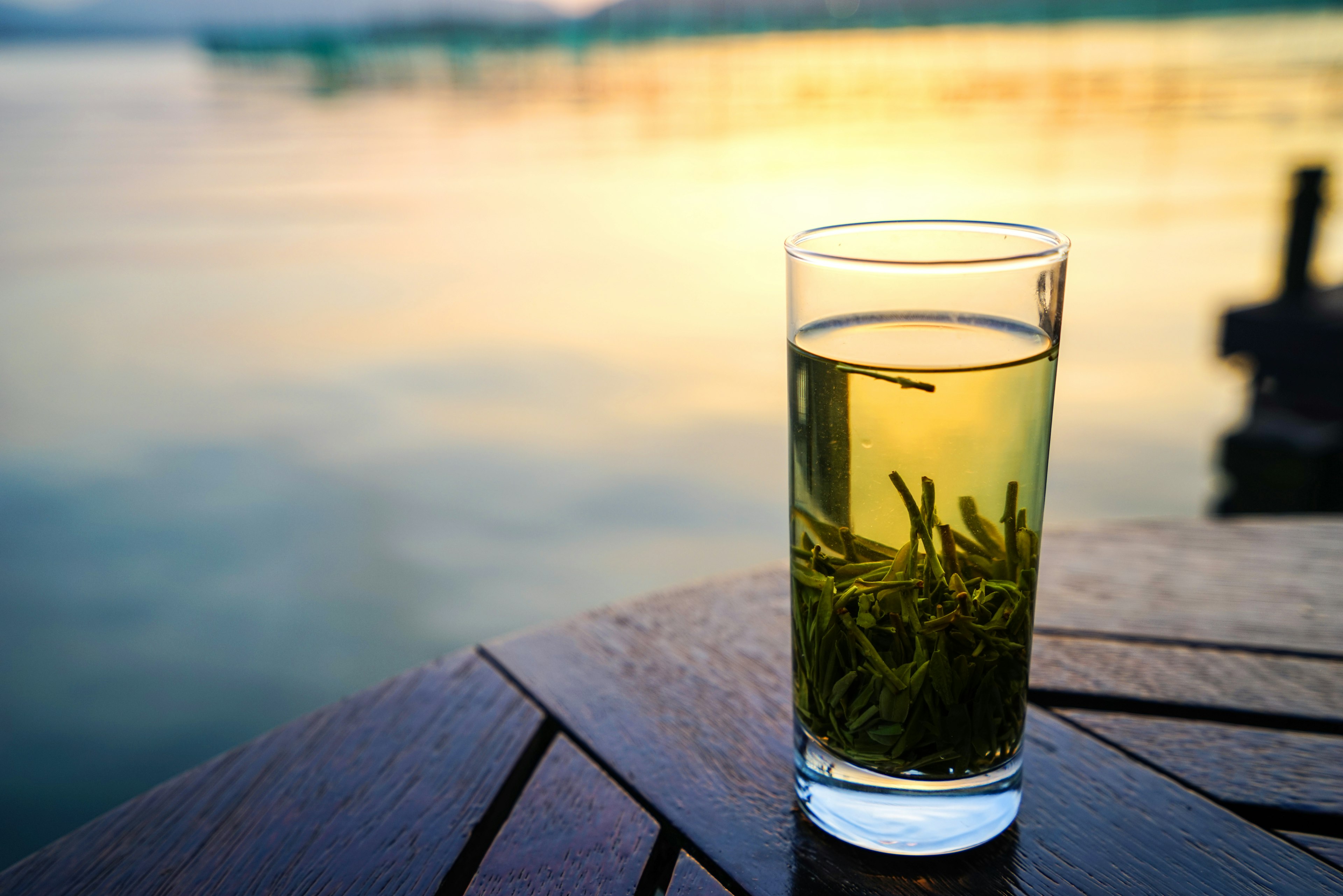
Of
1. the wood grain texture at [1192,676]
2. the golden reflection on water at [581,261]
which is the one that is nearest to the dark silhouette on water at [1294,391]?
the golden reflection on water at [581,261]

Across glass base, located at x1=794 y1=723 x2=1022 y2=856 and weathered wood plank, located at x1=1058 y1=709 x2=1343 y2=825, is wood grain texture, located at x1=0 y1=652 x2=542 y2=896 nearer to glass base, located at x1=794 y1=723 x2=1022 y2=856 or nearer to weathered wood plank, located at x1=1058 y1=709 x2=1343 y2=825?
glass base, located at x1=794 y1=723 x2=1022 y2=856

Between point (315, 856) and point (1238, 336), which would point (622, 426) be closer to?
point (1238, 336)

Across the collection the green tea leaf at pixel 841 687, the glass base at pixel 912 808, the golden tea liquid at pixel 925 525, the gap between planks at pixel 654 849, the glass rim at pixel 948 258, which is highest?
the glass rim at pixel 948 258

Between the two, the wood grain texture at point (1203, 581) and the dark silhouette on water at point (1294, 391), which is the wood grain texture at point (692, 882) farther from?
the dark silhouette on water at point (1294, 391)

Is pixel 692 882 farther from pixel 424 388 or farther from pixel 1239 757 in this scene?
pixel 424 388

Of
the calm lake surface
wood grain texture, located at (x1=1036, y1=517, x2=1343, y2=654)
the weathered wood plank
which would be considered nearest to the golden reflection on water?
the calm lake surface

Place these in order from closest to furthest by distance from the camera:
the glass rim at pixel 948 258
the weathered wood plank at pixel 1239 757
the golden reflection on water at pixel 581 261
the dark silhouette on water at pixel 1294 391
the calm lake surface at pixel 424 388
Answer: the glass rim at pixel 948 258
the weathered wood plank at pixel 1239 757
the calm lake surface at pixel 424 388
the dark silhouette on water at pixel 1294 391
the golden reflection on water at pixel 581 261
